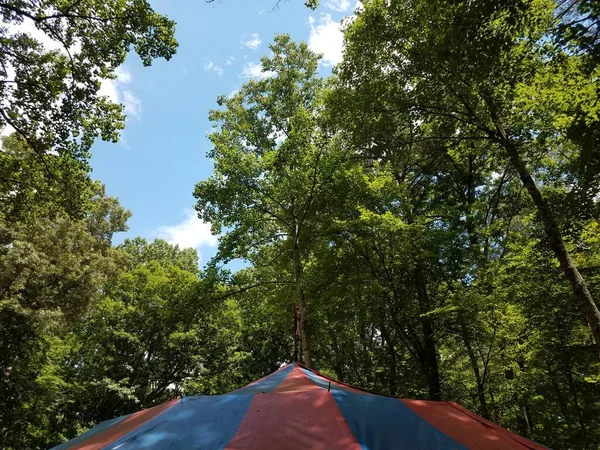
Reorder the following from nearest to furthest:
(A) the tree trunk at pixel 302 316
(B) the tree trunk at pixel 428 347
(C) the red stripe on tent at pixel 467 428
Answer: (C) the red stripe on tent at pixel 467 428 → (A) the tree trunk at pixel 302 316 → (B) the tree trunk at pixel 428 347

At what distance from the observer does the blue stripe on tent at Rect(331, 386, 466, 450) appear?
321cm

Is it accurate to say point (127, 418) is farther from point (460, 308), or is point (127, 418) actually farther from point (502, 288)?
point (502, 288)

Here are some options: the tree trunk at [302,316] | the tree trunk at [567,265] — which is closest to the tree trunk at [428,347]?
the tree trunk at [302,316]

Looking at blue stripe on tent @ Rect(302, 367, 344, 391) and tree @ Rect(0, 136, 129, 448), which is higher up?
tree @ Rect(0, 136, 129, 448)

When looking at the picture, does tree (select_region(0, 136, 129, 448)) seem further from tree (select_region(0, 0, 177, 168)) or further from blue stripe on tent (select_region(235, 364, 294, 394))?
blue stripe on tent (select_region(235, 364, 294, 394))

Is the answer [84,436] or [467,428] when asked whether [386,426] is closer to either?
[467,428]

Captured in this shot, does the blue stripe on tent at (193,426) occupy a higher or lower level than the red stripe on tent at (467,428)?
higher

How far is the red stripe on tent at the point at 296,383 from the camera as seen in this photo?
4.40 meters

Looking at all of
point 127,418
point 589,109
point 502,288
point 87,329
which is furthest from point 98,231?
point 589,109

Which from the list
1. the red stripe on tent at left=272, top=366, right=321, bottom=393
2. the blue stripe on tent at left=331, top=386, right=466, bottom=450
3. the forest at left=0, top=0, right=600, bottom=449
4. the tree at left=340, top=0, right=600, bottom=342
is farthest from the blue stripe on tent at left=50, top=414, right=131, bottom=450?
the tree at left=340, top=0, right=600, bottom=342

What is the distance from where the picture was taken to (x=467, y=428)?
3686 mm

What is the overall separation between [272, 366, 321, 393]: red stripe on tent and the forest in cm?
401

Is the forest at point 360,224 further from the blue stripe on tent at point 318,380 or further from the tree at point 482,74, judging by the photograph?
the blue stripe on tent at point 318,380

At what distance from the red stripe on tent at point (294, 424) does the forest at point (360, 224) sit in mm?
4081
